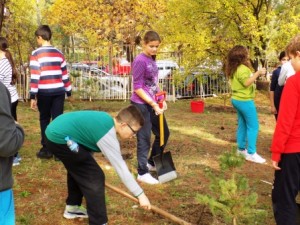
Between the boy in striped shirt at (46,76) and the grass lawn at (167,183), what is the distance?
914 millimetres

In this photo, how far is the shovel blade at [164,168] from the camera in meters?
5.04

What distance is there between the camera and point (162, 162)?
5160 millimetres

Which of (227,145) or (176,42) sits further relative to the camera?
(176,42)

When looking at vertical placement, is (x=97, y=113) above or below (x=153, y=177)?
above

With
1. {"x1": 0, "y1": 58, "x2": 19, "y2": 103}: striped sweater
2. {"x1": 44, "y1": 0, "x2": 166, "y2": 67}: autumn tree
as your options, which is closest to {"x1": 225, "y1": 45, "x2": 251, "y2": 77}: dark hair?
{"x1": 0, "y1": 58, "x2": 19, "y2": 103}: striped sweater

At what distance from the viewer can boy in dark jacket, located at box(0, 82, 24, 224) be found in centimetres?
205

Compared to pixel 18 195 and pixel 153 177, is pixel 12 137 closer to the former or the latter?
pixel 18 195

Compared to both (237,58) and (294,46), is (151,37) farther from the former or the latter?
(294,46)

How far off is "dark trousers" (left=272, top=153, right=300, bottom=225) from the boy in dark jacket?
2.09 m

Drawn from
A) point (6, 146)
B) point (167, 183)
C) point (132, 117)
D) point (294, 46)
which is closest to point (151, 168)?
point (167, 183)

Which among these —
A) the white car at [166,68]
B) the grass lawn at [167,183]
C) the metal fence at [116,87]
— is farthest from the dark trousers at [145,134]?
the white car at [166,68]

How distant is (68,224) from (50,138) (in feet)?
3.16

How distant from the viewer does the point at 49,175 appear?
5.25 meters

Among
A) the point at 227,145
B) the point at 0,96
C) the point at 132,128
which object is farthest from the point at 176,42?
the point at 0,96
